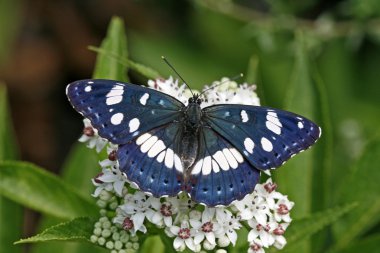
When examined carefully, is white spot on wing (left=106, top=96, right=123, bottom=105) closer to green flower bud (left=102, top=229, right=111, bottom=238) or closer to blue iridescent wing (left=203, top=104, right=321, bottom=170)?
blue iridescent wing (left=203, top=104, right=321, bottom=170)

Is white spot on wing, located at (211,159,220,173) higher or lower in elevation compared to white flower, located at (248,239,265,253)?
higher

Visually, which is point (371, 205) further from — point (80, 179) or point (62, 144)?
point (62, 144)

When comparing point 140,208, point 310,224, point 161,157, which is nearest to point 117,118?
point 161,157

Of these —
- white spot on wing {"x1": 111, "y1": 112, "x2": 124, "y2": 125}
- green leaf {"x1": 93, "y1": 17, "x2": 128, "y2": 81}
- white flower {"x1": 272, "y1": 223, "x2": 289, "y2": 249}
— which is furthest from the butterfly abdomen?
green leaf {"x1": 93, "y1": 17, "x2": 128, "y2": 81}

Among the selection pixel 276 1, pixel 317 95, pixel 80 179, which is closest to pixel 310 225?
pixel 317 95

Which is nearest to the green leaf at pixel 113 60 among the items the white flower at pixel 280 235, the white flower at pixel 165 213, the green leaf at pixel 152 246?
the green leaf at pixel 152 246

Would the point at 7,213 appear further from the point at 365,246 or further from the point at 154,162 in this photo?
the point at 365,246
